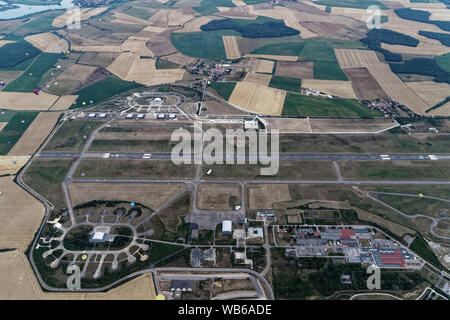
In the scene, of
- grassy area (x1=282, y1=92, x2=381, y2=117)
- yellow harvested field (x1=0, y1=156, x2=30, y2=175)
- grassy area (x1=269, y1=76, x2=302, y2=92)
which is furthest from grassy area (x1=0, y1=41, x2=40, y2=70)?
grassy area (x1=282, y1=92, x2=381, y2=117)

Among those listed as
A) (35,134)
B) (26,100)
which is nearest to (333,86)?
(35,134)

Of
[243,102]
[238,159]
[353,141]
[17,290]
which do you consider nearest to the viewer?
[17,290]

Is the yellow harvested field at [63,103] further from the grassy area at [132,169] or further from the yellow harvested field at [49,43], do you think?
the yellow harvested field at [49,43]

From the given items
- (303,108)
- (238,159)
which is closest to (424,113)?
(303,108)

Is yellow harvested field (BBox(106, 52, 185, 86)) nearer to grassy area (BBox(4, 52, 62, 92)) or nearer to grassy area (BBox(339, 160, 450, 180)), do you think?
grassy area (BBox(4, 52, 62, 92))
